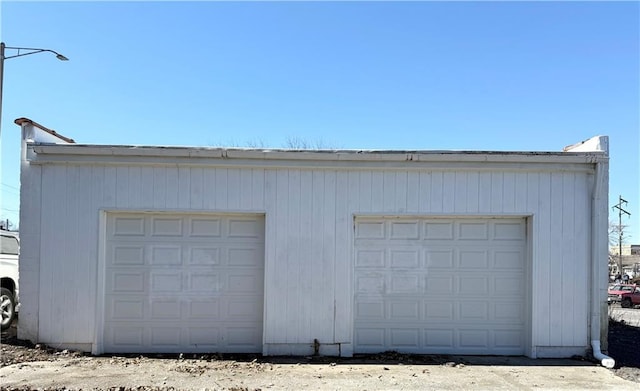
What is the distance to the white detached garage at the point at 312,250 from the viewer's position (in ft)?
25.2

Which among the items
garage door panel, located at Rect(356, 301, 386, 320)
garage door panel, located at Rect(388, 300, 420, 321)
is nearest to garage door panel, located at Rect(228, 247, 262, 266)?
garage door panel, located at Rect(356, 301, 386, 320)

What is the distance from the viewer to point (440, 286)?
797 centimetres

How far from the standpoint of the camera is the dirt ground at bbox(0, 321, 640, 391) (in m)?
6.12

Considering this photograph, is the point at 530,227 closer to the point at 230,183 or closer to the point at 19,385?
the point at 230,183

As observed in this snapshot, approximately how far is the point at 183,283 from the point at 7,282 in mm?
3818

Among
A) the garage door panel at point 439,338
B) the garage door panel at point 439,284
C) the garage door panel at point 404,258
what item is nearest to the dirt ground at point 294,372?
the garage door panel at point 439,338

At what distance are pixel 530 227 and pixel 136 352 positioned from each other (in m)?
6.58

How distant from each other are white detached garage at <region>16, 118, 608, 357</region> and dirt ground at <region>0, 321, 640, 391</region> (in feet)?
1.15

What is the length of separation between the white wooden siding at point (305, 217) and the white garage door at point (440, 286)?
0.87 feet

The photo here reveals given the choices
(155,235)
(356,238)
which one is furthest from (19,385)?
(356,238)

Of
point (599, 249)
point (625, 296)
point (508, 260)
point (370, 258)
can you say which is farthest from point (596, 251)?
point (625, 296)

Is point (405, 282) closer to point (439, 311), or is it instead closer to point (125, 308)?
point (439, 311)

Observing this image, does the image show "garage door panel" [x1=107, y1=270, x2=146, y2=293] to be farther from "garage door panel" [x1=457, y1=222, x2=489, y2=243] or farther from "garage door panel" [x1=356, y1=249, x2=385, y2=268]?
"garage door panel" [x1=457, y1=222, x2=489, y2=243]

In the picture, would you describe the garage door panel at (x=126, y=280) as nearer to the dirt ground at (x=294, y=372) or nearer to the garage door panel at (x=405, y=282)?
the dirt ground at (x=294, y=372)
